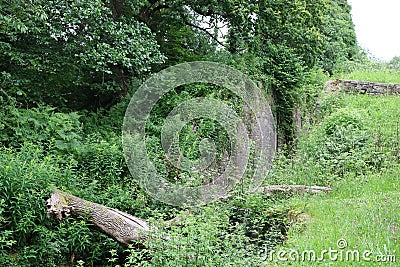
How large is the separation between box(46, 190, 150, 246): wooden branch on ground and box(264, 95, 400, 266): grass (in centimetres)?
180

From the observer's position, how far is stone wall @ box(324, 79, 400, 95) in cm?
1144

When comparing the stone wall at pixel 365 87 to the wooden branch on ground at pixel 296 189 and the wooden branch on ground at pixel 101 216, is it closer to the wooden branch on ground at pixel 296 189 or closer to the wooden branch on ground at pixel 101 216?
the wooden branch on ground at pixel 296 189

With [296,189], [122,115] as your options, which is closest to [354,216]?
[296,189]

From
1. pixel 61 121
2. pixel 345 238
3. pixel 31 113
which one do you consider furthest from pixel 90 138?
pixel 345 238

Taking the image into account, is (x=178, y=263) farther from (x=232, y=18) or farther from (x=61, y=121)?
(x=232, y=18)

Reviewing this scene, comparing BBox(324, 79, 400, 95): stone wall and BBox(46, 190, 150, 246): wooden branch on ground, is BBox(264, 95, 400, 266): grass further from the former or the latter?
BBox(324, 79, 400, 95): stone wall

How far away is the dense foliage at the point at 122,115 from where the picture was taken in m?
5.17

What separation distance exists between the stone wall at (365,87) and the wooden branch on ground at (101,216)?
26.2 ft

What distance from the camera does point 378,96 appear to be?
37.0 feet

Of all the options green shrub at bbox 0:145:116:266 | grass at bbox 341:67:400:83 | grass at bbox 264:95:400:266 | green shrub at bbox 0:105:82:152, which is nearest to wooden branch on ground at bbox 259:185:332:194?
grass at bbox 264:95:400:266

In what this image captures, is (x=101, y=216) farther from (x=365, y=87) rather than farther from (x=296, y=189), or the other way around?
(x=365, y=87)

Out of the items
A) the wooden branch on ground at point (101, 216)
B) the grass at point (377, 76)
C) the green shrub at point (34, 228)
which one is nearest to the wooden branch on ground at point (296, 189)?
the wooden branch on ground at point (101, 216)

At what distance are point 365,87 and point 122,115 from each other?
666 cm

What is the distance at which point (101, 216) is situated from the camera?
214 inches
